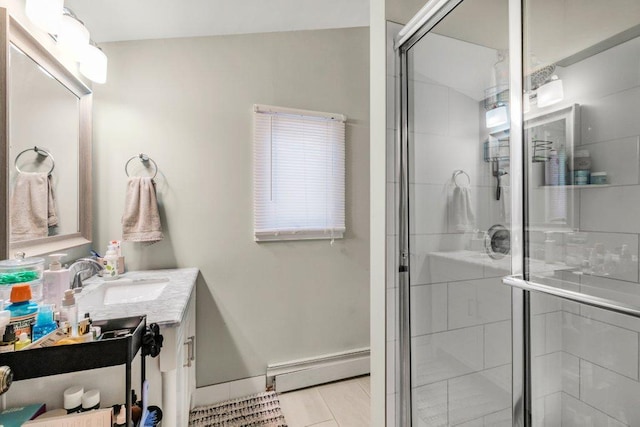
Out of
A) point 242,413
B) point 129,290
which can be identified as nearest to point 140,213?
point 129,290

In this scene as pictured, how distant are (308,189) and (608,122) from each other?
154cm

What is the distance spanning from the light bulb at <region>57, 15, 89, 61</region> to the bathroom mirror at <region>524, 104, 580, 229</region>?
6.24 feet

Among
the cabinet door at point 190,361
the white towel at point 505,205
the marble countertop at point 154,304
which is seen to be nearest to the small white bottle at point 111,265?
the marble countertop at point 154,304

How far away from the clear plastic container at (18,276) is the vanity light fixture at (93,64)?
0.99 metres

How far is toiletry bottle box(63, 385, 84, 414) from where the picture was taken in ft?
2.32

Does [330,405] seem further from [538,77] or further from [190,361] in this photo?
[538,77]

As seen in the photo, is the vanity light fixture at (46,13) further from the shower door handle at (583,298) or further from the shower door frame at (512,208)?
the shower door handle at (583,298)

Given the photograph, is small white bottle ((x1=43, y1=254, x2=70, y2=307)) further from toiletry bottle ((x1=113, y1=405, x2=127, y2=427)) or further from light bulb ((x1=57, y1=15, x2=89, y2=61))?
light bulb ((x1=57, y1=15, x2=89, y2=61))

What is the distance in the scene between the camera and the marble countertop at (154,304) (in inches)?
39.4

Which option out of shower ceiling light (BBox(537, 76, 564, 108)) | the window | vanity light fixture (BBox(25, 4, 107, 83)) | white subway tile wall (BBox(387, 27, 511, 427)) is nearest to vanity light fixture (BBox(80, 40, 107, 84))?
vanity light fixture (BBox(25, 4, 107, 83))

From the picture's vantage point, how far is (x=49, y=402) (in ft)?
2.36

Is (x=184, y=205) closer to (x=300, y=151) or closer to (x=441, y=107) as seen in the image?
(x=300, y=151)

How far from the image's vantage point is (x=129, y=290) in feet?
5.00

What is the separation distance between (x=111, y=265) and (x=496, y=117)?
1943mm
